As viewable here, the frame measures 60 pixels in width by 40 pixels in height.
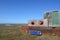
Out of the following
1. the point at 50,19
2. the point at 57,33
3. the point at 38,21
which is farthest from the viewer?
the point at 38,21

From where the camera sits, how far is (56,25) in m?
35.5

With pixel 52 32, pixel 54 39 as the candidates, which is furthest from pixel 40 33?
pixel 54 39

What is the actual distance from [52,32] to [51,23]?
8633mm

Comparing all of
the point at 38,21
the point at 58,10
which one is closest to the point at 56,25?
the point at 58,10

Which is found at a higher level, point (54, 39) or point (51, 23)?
point (51, 23)

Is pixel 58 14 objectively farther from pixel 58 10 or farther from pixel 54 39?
pixel 54 39

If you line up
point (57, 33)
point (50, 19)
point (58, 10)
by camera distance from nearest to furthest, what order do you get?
point (57, 33) → point (58, 10) → point (50, 19)

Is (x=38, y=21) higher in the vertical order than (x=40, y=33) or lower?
higher

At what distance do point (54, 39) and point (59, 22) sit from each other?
12374 mm

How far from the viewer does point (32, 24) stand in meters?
42.8

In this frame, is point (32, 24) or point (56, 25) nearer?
point (56, 25)

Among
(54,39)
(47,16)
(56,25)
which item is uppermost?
(47,16)

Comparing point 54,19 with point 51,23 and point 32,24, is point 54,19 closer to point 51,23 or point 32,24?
point 51,23

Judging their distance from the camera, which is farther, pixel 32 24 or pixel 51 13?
pixel 32 24
